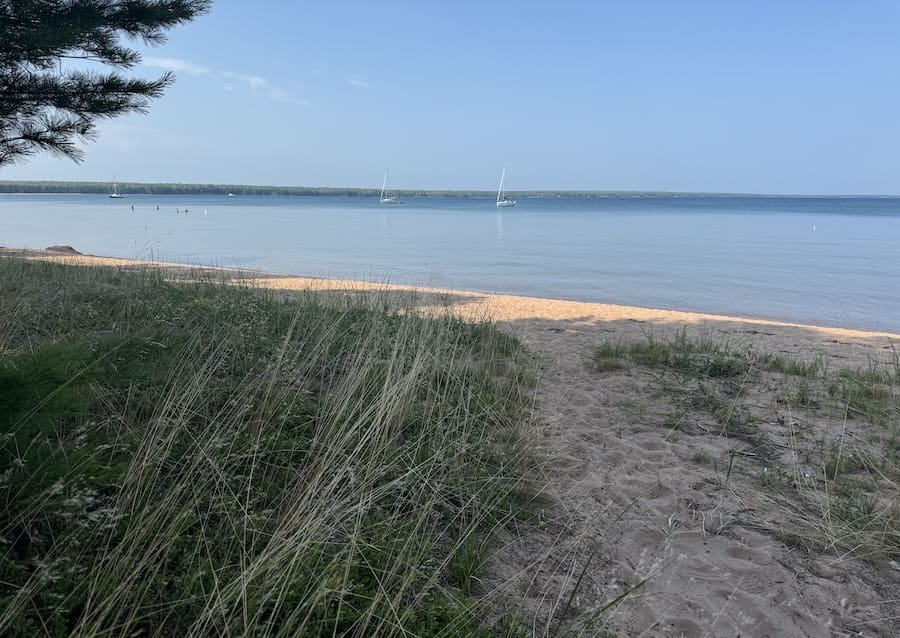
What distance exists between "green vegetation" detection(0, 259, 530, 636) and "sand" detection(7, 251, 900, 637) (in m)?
0.28

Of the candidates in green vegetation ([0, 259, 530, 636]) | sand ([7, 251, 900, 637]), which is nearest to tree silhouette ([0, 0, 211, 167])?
green vegetation ([0, 259, 530, 636])

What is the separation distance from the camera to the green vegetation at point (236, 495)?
181 centimetres

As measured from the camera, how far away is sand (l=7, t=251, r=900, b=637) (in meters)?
2.34

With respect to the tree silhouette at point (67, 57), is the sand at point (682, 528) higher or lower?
lower

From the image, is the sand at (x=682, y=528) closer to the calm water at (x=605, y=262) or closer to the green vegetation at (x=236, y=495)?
the green vegetation at (x=236, y=495)

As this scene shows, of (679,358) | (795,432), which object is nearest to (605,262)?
(679,358)

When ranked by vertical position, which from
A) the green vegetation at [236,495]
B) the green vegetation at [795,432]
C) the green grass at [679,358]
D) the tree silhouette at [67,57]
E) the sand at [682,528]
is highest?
the tree silhouette at [67,57]

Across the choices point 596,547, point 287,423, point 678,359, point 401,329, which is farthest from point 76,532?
point 678,359

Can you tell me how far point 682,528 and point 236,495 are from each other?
2.36m

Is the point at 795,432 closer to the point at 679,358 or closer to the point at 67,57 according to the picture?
the point at 679,358

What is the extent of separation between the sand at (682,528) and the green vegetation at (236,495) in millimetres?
285

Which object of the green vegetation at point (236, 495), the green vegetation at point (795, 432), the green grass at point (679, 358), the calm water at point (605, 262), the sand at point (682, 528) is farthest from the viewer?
the calm water at point (605, 262)

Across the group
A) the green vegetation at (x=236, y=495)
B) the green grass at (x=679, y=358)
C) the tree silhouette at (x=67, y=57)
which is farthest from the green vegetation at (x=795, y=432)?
the tree silhouette at (x=67, y=57)

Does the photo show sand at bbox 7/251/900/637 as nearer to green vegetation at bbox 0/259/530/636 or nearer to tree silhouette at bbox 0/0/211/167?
green vegetation at bbox 0/259/530/636
